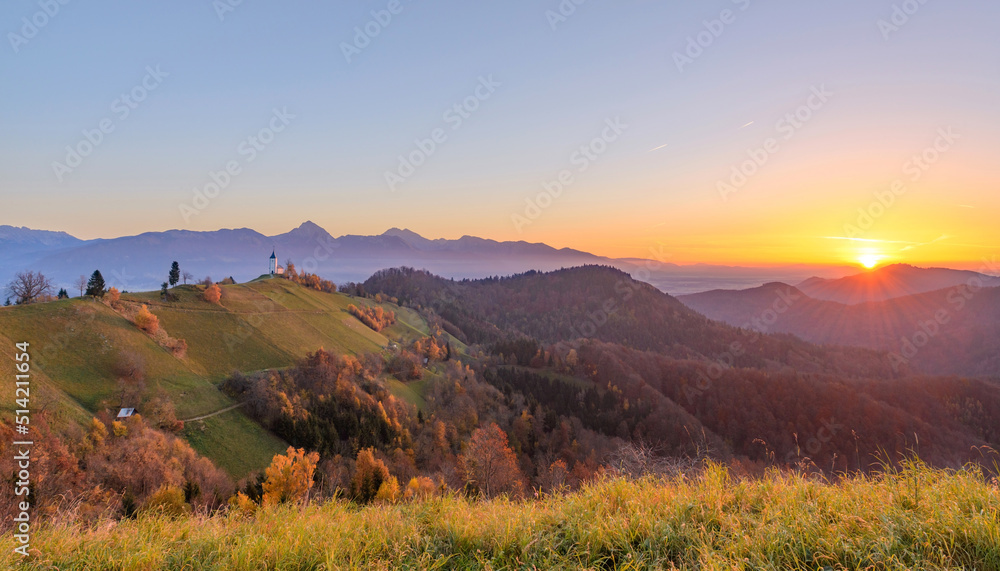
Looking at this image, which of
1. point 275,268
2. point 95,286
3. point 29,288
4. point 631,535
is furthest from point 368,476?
point 275,268

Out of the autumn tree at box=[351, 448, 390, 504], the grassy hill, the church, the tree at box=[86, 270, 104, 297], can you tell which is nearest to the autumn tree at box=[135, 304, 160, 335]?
the grassy hill

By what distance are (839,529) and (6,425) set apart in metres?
47.6

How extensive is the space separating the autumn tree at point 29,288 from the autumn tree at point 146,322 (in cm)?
1272

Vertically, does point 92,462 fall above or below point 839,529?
below

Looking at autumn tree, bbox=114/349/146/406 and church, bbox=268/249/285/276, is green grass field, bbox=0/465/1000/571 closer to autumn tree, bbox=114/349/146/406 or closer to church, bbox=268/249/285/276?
autumn tree, bbox=114/349/146/406

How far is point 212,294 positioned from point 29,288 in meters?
24.6

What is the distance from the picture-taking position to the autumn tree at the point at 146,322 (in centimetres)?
5634

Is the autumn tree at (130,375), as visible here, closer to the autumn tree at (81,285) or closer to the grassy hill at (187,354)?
the grassy hill at (187,354)

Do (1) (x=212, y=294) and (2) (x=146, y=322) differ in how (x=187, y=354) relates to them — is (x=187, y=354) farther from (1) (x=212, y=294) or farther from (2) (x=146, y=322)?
(1) (x=212, y=294)

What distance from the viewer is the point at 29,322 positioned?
4716 cm

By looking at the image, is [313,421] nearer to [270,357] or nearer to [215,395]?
[215,395]

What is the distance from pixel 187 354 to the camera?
189 feet

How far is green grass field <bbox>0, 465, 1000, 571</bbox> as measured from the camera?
376 cm

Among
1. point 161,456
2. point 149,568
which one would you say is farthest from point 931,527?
Answer: point 161,456
